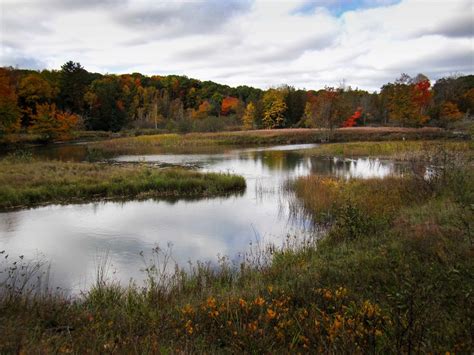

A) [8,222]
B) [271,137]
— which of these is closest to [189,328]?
[8,222]

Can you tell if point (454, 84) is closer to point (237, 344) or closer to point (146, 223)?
point (146, 223)

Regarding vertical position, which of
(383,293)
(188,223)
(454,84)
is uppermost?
(454,84)

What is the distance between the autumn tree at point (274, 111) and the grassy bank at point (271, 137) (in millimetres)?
16357

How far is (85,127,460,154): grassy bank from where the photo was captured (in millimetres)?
54156

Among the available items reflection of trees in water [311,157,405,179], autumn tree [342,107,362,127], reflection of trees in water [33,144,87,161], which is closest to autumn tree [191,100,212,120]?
autumn tree [342,107,362,127]

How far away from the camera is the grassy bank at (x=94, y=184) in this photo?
17781 millimetres

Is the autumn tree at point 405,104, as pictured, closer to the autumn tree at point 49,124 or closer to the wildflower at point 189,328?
the autumn tree at point 49,124

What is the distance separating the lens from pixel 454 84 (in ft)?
294

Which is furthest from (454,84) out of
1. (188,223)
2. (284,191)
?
(188,223)

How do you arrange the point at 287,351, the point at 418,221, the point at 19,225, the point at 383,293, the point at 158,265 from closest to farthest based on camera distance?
the point at 287,351, the point at 383,293, the point at 418,221, the point at 158,265, the point at 19,225

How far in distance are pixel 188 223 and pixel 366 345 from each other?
11177mm

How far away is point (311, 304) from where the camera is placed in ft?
16.8

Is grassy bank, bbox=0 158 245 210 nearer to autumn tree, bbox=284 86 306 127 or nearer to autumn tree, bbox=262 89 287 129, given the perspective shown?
autumn tree, bbox=262 89 287 129

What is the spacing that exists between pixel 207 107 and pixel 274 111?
82.9 feet
